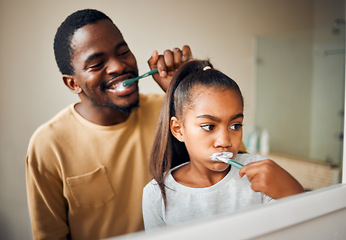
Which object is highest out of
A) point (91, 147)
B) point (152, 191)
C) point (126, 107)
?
point (126, 107)

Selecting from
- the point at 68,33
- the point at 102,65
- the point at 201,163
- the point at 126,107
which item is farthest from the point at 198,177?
the point at 68,33

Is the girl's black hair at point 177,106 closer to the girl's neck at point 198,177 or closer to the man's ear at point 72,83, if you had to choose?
the girl's neck at point 198,177

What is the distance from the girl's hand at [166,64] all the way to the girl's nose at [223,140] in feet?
0.71

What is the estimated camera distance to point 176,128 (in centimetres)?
73

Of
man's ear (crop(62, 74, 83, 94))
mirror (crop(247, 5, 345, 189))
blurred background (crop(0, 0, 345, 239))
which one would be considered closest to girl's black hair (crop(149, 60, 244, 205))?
blurred background (crop(0, 0, 345, 239))

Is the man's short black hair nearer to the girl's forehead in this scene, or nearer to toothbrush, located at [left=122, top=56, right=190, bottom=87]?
toothbrush, located at [left=122, top=56, right=190, bottom=87]

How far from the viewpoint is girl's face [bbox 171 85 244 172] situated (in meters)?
0.67

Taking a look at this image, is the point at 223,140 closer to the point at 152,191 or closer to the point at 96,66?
the point at 152,191

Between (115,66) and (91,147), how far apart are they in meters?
0.23

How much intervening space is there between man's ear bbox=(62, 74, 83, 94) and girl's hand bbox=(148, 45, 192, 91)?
21cm

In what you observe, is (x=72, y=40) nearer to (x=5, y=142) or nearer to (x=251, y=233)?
(x=5, y=142)

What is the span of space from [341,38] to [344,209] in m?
1.72

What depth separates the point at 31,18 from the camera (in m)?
0.66

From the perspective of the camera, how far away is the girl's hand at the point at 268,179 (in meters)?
0.69
